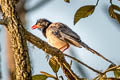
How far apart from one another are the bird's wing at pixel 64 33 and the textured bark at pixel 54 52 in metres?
3.15

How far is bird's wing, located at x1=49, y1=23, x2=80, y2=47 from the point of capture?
5.75 metres

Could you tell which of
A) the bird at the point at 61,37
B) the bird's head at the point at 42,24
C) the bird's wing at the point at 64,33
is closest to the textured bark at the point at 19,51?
the bird at the point at 61,37

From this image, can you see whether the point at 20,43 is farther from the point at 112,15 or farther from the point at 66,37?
the point at 66,37

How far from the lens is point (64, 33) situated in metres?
6.06

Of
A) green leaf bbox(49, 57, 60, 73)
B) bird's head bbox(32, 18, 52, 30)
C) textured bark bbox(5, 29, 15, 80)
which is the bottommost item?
green leaf bbox(49, 57, 60, 73)

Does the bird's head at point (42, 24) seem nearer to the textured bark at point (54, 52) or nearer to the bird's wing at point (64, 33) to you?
the bird's wing at point (64, 33)

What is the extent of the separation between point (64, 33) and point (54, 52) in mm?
4058

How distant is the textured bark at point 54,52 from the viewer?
1.82 meters

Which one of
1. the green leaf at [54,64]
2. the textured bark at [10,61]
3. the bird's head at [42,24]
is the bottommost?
the green leaf at [54,64]

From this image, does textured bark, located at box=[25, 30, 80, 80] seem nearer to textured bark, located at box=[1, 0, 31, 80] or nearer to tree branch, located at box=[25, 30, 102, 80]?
tree branch, located at box=[25, 30, 102, 80]

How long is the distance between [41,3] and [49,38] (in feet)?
12.4

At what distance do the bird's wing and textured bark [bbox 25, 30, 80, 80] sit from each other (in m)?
3.15

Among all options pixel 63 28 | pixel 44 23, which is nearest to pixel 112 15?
pixel 63 28

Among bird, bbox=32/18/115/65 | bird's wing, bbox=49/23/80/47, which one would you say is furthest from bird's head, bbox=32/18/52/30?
bird's wing, bbox=49/23/80/47
